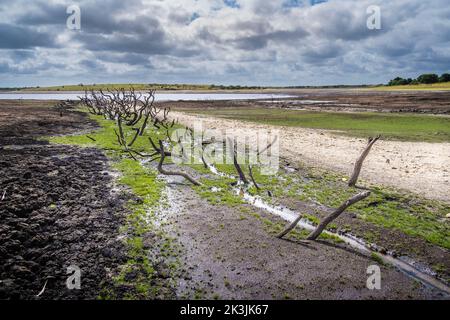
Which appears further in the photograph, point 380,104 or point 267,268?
point 380,104

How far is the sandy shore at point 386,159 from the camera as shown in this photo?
1672cm

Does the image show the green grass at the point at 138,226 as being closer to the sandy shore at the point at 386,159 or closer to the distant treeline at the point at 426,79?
the sandy shore at the point at 386,159

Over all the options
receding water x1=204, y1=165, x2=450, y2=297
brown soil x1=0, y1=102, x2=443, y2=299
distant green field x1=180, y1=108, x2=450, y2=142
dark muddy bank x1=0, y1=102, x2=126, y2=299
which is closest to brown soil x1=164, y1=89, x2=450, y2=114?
distant green field x1=180, y1=108, x2=450, y2=142

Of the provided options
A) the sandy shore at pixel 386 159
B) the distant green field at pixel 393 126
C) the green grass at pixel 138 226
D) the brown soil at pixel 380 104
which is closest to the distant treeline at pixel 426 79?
the brown soil at pixel 380 104

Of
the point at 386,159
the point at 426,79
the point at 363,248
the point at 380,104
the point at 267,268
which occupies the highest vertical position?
the point at 426,79

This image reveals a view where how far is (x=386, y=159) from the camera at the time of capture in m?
21.4

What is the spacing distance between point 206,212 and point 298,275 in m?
5.44

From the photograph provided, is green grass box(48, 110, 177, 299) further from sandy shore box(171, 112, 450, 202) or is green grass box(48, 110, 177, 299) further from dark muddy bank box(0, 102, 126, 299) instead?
sandy shore box(171, 112, 450, 202)

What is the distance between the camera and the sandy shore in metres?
16.7

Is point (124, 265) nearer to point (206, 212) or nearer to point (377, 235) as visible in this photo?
point (206, 212)

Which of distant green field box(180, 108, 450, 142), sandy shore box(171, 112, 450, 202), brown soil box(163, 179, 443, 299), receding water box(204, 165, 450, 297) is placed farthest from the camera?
distant green field box(180, 108, 450, 142)

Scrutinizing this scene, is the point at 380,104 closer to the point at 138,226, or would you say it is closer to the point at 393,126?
the point at 393,126

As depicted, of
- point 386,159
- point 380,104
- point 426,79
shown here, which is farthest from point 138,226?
point 426,79
